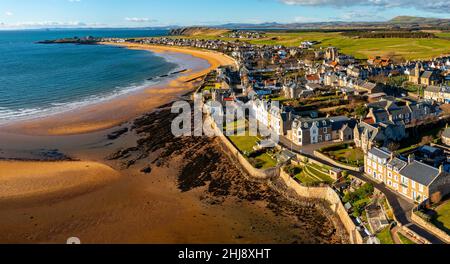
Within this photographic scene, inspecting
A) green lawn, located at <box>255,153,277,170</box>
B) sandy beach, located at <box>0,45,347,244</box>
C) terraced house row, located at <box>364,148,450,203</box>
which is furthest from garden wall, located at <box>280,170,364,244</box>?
terraced house row, located at <box>364,148,450,203</box>

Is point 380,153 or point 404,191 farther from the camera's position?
point 380,153

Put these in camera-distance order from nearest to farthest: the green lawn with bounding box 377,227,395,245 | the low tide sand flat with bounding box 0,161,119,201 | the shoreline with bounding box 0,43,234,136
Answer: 1. the green lawn with bounding box 377,227,395,245
2. the low tide sand flat with bounding box 0,161,119,201
3. the shoreline with bounding box 0,43,234,136

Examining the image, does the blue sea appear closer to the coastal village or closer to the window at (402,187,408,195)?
the coastal village

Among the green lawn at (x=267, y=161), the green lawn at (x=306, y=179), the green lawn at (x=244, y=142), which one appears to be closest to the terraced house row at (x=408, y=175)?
the green lawn at (x=306, y=179)

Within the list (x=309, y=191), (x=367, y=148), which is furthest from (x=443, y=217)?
(x=367, y=148)

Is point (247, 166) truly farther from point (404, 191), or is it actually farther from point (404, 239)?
point (404, 239)

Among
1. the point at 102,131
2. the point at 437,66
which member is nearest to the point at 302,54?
the point at 437,66
